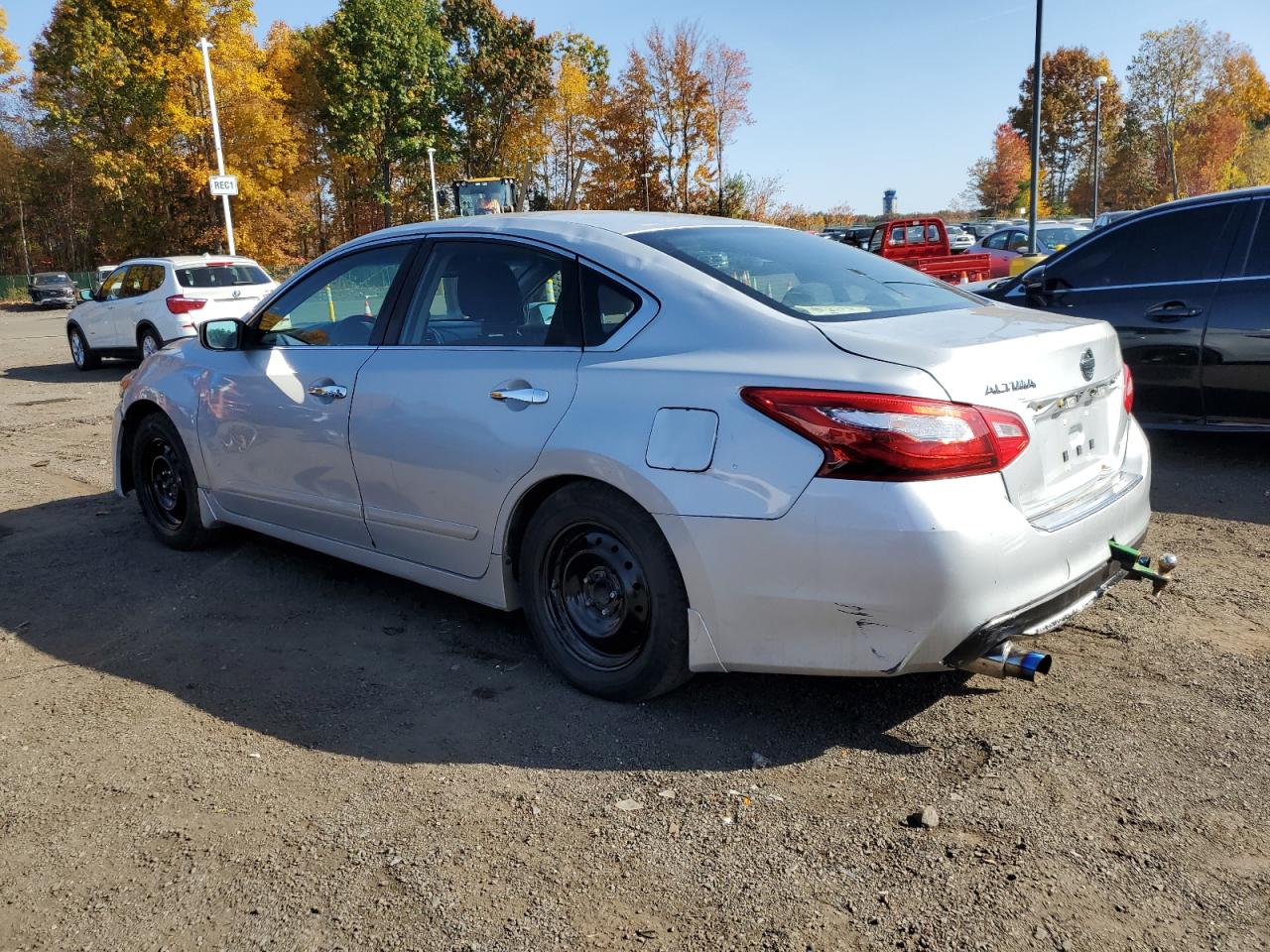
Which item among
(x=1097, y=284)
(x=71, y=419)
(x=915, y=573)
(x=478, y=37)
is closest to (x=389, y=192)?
(x=478, y=37)

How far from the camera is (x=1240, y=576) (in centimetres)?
458

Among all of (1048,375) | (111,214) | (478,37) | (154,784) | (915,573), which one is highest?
(478,37)

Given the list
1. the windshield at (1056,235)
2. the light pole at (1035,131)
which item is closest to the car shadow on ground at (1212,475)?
the light pole at (1035,131)

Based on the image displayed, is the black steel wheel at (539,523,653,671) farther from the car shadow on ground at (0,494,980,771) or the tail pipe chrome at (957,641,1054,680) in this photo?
the tail pipe chrome at (957,641,1054,680)

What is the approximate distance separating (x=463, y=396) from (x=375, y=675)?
1114mm

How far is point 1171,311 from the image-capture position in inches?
253

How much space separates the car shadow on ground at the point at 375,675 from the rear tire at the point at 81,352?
12.3 metres

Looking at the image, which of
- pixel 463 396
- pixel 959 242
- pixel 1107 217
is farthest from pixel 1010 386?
pixel 1107 217

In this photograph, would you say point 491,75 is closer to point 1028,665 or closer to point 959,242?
point 959,242

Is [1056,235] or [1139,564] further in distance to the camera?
[1056,235]

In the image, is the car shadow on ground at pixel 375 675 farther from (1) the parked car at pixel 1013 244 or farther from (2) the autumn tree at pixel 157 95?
(2) the autumn tree at pixel 157 95

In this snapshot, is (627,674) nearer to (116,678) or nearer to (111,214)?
(116,678)

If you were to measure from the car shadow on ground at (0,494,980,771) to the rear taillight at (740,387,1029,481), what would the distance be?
0.58 meters

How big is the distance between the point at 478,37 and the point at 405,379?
60329mm
